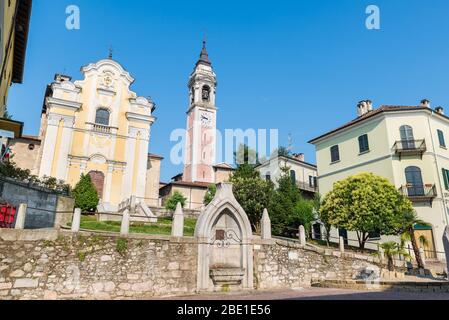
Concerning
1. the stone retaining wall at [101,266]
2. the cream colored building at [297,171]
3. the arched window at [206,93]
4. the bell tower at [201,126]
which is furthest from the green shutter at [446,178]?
the arched window at [206,93]

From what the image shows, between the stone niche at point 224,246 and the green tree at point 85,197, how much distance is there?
1497cm

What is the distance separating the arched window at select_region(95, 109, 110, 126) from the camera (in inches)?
1293

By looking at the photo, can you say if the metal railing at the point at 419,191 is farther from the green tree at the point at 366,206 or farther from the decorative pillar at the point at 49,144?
the decorative pillar at the point at 49,144

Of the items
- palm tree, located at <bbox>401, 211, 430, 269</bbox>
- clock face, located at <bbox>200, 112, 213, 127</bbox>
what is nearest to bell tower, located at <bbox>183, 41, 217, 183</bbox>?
clock face, located at <bbox>200, 112, 213, 127</bbox>

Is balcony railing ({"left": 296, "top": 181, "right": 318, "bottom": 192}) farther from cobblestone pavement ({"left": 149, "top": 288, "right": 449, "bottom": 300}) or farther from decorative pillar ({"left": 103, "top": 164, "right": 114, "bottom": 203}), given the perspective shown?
cobblestone pavement ({"left": 149, "top": 288, "right": 449, "bottom": 300})

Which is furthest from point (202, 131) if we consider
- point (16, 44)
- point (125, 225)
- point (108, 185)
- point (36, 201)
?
point (125, 225)

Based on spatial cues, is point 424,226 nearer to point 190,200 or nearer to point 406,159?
point 406,159

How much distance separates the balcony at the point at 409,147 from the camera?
25.8 meters

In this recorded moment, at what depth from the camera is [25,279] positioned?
33.2 feet

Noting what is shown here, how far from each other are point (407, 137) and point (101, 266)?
86.7 feet

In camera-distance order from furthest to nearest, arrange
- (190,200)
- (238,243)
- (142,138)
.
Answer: (190,200) < (142,138) < (238,243)

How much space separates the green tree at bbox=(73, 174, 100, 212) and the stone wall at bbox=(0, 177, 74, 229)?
6.89 meters
